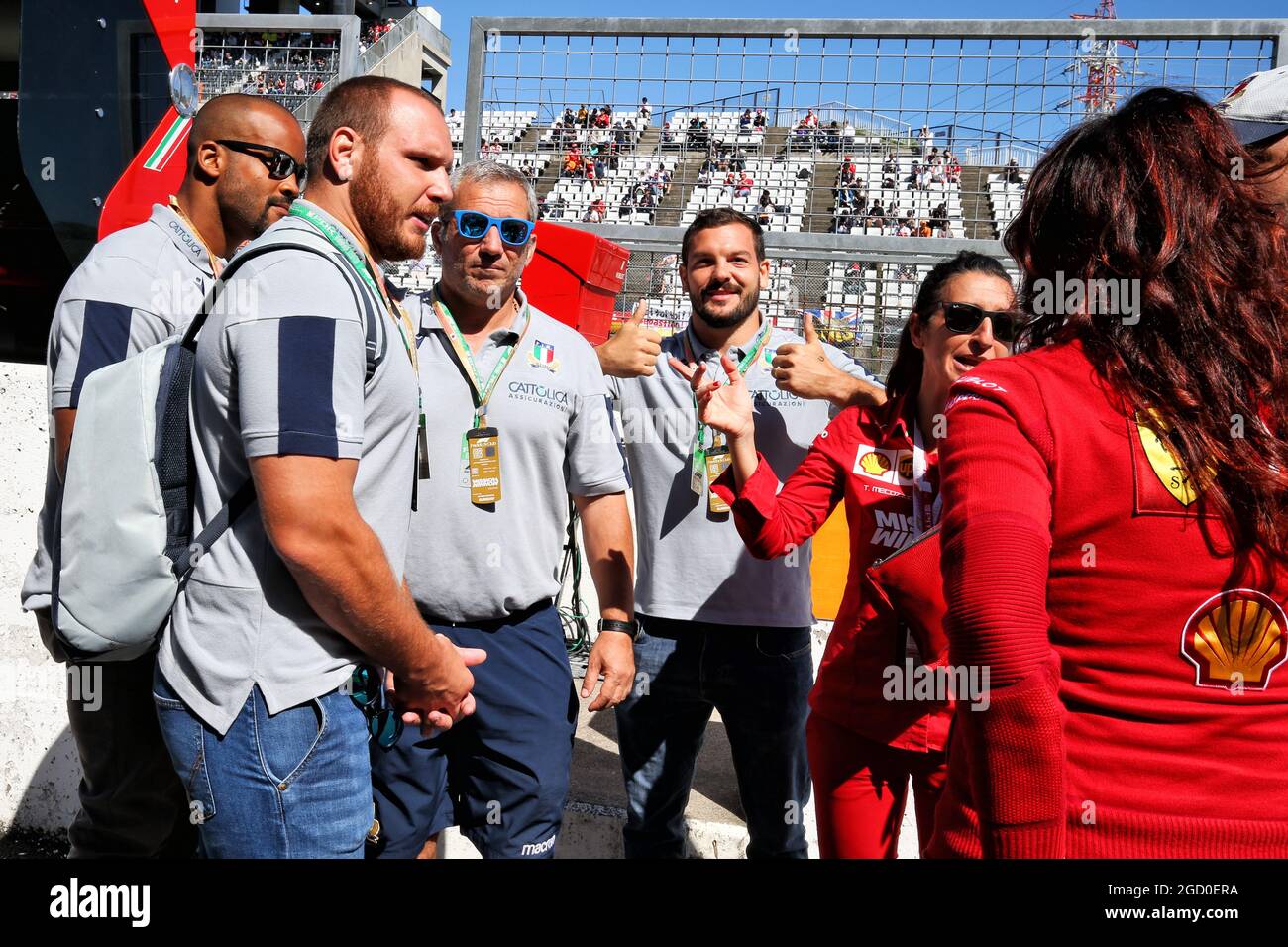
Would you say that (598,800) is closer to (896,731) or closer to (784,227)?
(896,731)

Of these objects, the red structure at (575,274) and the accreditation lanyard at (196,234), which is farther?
the red structure at (575,274)

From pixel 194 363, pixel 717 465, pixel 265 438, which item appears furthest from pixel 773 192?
pixel 265 438

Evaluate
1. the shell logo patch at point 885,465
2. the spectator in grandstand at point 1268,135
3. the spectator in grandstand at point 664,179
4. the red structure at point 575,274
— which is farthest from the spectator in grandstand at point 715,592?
the spectator in grandstand at point 1268,135

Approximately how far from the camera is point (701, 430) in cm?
327

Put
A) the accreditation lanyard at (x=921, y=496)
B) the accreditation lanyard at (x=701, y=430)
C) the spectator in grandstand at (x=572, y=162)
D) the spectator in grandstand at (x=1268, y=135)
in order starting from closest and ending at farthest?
the spectator in grandstand at (x=1268, y=135) → the accreditation lanyard at (x=921, y=496) → the accreditation lanyard at (x=701, y=430) → the spectator in grandstand at (x=572, y=162)

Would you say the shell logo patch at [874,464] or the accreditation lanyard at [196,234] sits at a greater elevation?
the accreditation lanyard at [196,234]

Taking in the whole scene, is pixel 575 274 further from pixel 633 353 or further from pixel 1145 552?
pixel 1145 552

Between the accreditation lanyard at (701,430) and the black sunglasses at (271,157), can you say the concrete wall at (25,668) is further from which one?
the accreditation lanyard at (701,430)

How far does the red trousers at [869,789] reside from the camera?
A: 2.57 meters

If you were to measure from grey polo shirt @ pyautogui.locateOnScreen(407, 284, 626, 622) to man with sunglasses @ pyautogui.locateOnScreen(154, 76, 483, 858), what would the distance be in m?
0.83

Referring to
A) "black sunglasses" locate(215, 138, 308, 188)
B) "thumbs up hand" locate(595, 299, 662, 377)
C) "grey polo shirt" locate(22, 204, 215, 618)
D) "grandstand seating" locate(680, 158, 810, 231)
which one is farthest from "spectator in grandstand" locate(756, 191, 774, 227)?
"grey polo shirt" locate(22, 204, 215, 618)

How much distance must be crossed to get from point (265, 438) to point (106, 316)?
116cm

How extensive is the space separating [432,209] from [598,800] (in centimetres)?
274

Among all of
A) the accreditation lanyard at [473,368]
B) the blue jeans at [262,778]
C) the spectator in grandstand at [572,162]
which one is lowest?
the blue jeans at [262,778]
